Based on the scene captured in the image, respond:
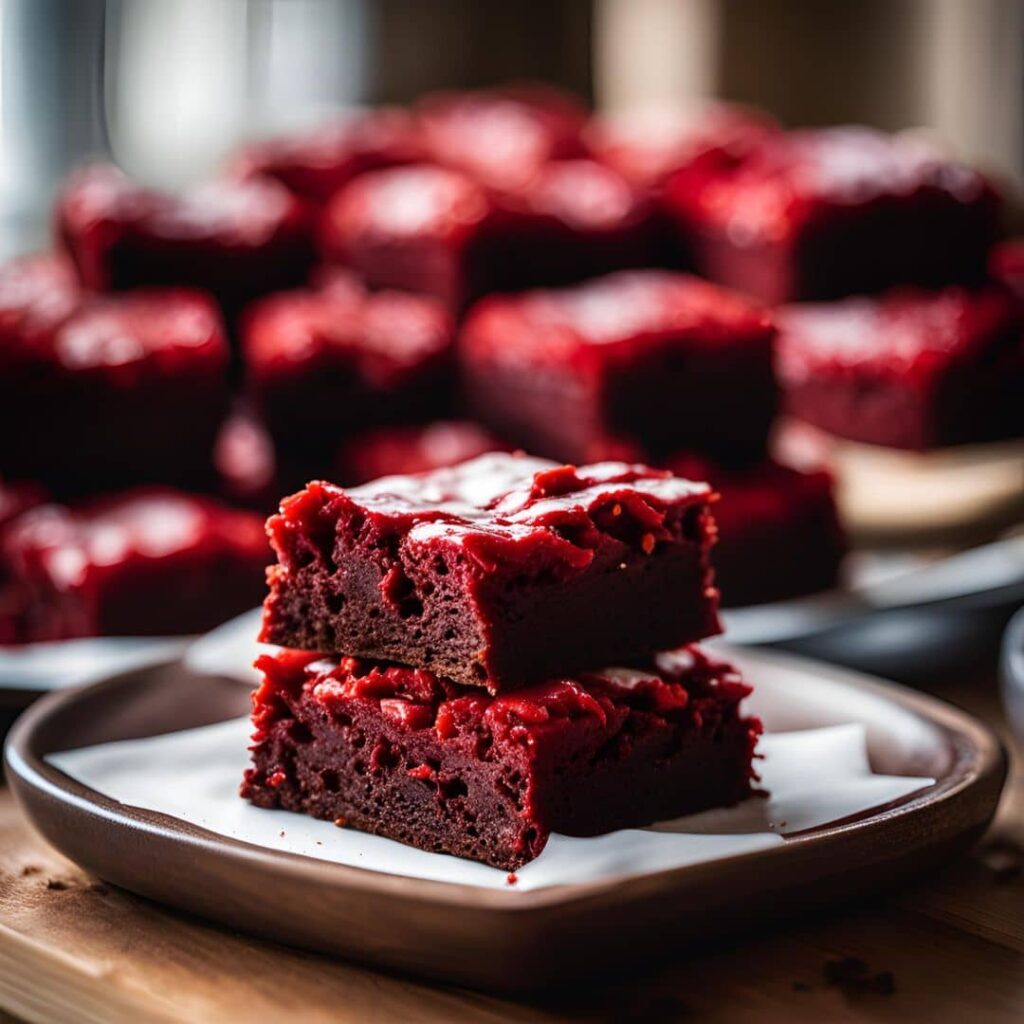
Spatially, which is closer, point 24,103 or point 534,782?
point 534,782

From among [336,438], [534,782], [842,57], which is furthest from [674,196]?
[842,57]

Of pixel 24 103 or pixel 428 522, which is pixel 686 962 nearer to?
pixel 428 522

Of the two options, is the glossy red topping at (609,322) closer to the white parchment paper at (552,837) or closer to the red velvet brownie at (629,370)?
the red velvet brownie at (629,370)

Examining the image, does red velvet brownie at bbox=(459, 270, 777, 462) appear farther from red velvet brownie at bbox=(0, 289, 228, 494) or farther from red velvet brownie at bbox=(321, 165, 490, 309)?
red velvet brownie at bbox=(0, 289, 228, 494)

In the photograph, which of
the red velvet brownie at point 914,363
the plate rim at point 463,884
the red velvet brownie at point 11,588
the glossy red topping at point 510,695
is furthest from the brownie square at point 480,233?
the glossy red topping at point 510,695

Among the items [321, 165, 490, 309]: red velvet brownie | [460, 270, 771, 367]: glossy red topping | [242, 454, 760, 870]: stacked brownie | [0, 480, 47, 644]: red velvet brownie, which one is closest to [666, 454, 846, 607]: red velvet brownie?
[460, 270, 771, 367]: glossy red topping
